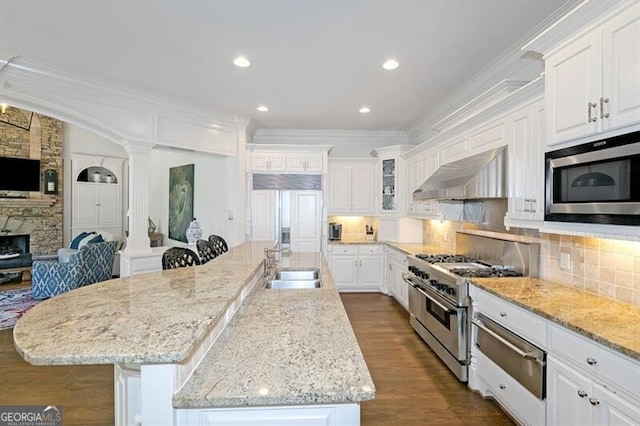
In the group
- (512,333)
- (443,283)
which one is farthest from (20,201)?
(512,333)

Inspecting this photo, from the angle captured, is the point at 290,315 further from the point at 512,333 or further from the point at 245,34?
the point at 245,34

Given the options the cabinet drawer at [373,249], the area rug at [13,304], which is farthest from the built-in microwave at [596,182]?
the area rug at [13,304]

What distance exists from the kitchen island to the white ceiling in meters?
2.08

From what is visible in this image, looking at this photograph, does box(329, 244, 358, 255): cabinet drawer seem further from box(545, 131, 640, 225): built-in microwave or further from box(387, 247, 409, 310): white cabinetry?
box(545, 131, 640, 225): built-in microwave

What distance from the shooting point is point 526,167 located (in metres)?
2.48

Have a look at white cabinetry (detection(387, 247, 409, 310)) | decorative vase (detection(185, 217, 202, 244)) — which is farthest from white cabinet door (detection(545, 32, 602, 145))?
decorative vase (detection(185, 217, 202, 244))

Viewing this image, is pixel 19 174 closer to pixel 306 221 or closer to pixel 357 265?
pixel 306 221

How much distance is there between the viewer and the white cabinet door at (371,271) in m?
5.64

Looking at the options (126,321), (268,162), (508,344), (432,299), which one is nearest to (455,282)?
(432,299)

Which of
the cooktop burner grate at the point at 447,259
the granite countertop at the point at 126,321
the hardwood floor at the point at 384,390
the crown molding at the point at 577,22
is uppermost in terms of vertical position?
the crown molding at the point at 577,22

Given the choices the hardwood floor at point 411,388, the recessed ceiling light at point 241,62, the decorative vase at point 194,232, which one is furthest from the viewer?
the decorative vase at point 194,232

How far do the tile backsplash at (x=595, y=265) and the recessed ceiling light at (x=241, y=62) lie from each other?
122 inches

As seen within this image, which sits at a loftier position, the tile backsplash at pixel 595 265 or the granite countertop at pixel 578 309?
the tile backsplash at pixel 595 265

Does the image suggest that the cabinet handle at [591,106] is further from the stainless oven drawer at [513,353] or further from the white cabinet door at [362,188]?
the white cabinet door at [362,188]
